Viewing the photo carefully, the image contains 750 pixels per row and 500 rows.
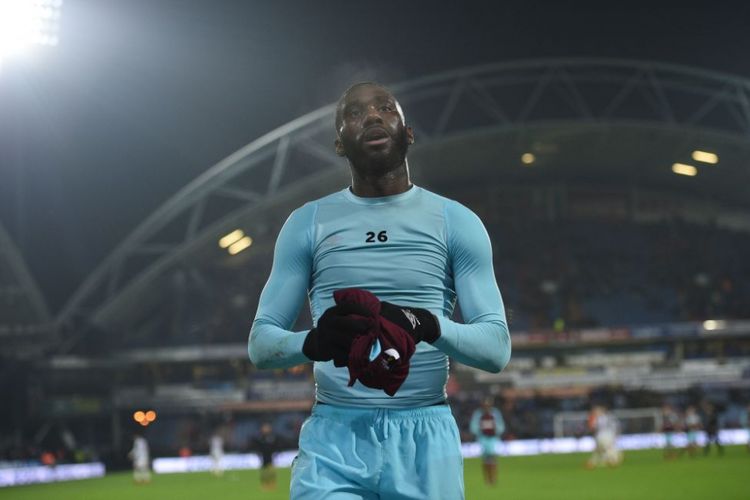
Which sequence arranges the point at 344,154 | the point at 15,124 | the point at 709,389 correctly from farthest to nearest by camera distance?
the point at 709,389, the point at 15,124, the point at 344,154

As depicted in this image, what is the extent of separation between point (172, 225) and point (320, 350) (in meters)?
41.6

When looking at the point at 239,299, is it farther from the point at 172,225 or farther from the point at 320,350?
the point at 320,350

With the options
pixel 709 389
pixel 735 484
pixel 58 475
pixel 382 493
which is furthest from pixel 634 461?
pixel 382 493

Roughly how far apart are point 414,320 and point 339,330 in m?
0.23

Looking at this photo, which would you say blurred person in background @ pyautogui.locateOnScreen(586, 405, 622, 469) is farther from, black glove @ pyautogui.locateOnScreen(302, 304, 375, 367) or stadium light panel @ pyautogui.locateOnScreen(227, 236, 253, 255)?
stadium light panel @ pyautogui.locateOnScreen(227, 236, 253, 255)

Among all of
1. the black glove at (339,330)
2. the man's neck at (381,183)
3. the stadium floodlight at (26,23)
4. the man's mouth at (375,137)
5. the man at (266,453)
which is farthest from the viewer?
the man at (266,453)

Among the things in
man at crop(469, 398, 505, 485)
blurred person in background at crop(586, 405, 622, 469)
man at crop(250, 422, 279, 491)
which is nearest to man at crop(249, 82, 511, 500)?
man at crop(469, 398, 505, 485)

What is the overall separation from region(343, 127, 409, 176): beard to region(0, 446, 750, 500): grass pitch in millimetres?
12297

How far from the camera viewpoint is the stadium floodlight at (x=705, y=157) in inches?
1660

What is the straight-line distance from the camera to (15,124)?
99.2ft

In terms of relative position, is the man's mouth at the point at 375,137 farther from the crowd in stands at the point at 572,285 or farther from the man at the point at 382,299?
the crowd in stands at the point at 572,285

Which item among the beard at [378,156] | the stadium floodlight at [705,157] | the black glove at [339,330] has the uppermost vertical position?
the stadium floodlight at [705,157]

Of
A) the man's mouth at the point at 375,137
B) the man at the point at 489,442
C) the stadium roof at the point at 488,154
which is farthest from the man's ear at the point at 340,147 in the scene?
the stadium roof at the point at 488,154

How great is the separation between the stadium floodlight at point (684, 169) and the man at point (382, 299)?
43649 millimetres
